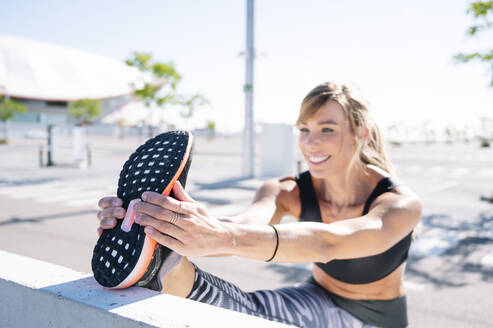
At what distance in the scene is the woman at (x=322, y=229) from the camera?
126 cm

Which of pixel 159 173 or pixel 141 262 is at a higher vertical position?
pixel 159 173

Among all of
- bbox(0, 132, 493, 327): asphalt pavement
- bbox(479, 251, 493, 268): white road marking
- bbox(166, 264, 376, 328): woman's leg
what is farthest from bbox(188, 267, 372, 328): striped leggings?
bbox(479, 251, 493, 268): white road marking

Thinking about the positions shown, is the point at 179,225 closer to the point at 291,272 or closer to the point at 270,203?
the point at 270,203

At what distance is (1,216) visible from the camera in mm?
6969

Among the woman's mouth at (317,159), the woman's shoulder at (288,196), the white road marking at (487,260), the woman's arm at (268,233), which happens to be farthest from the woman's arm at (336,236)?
the white road marking at (487,260)

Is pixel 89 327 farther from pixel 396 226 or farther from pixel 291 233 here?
pixel 396 226

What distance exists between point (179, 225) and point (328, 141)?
3.18 ft

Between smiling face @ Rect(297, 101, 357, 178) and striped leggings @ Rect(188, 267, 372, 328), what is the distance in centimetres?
57

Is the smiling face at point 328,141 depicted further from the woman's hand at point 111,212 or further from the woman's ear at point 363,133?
the woman's hand at point 111,212

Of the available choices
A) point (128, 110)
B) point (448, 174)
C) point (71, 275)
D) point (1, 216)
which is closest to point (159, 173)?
point (71, 275)

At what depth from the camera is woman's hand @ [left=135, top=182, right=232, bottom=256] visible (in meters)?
1.23

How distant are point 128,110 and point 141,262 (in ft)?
285

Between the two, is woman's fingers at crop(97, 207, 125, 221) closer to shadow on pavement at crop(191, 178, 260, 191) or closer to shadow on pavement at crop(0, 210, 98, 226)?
shadow on pavement at crop(0, 210, 98, 226)

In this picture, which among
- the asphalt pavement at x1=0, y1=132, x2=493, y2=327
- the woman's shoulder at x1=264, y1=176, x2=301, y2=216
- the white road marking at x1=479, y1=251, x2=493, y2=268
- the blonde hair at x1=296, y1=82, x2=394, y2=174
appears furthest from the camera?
the white road marking at x1=479, y1=251, x2=493, y2=268
